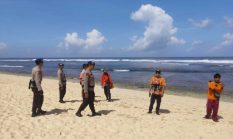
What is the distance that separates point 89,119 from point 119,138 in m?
2.06

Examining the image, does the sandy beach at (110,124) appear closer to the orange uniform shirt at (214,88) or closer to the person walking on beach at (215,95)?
the person walking on beach at (215,95)

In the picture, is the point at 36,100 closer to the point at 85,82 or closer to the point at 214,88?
the point at 85,82

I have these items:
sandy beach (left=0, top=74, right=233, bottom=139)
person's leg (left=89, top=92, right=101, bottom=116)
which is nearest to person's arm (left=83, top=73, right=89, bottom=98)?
person's leg (left=89, top=92, right=101, bottom=116)

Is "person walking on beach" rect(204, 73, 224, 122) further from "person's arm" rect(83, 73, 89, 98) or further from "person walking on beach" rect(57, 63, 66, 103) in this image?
"person walking on beach" rect(57, 63, 66, 103)

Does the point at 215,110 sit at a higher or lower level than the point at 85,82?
lower

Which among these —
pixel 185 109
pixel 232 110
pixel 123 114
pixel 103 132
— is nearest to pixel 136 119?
pixel 123 114

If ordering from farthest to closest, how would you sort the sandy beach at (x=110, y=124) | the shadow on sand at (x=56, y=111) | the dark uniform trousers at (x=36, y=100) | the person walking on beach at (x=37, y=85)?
the shadow on sand at (x=56, y=111) → the dark uniform trousers at (x=36, y=100) → the person walking on beach at (x=37, y=85) → the sandy beach at (x=110, y=124)

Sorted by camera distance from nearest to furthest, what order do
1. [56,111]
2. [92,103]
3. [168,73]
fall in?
[92,103] → [56,111] → [168,73]

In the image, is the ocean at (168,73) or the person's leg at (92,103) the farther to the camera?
the ocean at (168,73)

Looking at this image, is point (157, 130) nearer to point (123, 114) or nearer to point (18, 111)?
point (123, 114)

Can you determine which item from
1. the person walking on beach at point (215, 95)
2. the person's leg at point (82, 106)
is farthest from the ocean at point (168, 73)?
the person's leg at point (82, 106)

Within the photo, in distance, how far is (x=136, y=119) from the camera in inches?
381

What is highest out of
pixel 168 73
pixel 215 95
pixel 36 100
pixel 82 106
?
pixel 215 95

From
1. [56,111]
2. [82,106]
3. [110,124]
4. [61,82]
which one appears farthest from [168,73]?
[110,124]
